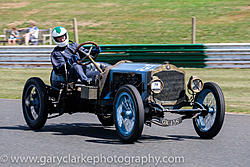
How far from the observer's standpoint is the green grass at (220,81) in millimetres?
11930

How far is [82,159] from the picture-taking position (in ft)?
21.1

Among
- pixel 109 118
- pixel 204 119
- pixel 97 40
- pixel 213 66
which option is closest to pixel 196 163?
pixel 204 119

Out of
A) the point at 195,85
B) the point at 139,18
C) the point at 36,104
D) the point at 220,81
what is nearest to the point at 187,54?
the point at 220,81

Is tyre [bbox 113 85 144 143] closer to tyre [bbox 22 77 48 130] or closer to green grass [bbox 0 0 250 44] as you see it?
tyre [bbox 22 77 48 130]

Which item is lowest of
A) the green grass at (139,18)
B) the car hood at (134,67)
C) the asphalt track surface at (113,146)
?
the asphalt track surface at (113,146)

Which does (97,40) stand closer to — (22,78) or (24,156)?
(22,78)

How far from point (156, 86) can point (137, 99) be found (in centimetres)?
51

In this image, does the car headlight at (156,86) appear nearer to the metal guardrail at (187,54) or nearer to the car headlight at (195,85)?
the car headlight at (195,85)

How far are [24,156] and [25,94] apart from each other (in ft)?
7.96

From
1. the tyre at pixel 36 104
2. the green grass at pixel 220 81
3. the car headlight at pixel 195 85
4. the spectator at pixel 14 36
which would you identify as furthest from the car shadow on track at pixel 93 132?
the spectator at pixel 14 36

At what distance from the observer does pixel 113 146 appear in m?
7.23

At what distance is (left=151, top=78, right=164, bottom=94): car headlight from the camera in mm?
7422

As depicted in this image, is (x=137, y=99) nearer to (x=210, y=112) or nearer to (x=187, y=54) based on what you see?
(x=210, y=112)

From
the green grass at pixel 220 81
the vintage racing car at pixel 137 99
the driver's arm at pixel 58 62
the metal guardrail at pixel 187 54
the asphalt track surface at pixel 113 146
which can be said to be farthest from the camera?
the metal guardrail at pixel 187 54
